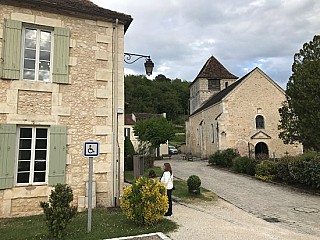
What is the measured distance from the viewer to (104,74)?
8.78 metres

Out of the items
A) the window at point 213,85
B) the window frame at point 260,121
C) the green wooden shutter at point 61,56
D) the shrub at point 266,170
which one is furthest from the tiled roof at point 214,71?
the green wooden shutter at point 61,56

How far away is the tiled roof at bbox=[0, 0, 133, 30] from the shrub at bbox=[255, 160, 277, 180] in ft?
37.0

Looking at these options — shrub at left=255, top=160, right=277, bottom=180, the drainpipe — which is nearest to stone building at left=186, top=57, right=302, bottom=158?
shrub at left=255, top=160, right=277, bottom=180

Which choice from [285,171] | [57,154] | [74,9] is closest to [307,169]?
[285,171]

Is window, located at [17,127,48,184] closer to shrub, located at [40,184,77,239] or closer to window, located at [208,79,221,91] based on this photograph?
shrub, located at [40,184,77,239]

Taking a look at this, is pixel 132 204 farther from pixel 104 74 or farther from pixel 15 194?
pixel 104 74

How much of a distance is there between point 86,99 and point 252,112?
22.3 m

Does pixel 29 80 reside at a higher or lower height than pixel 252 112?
lower

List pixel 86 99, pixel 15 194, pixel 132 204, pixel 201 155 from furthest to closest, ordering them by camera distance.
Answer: pixel 201 155
pixel 86 99
pixel 15 194
pixel 132 204

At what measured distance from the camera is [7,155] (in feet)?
23.8

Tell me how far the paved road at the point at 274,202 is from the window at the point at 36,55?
7.80 meters

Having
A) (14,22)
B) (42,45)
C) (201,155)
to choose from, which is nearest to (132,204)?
(42,45)

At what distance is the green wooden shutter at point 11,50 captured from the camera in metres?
7.52

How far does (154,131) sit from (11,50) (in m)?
18.6
